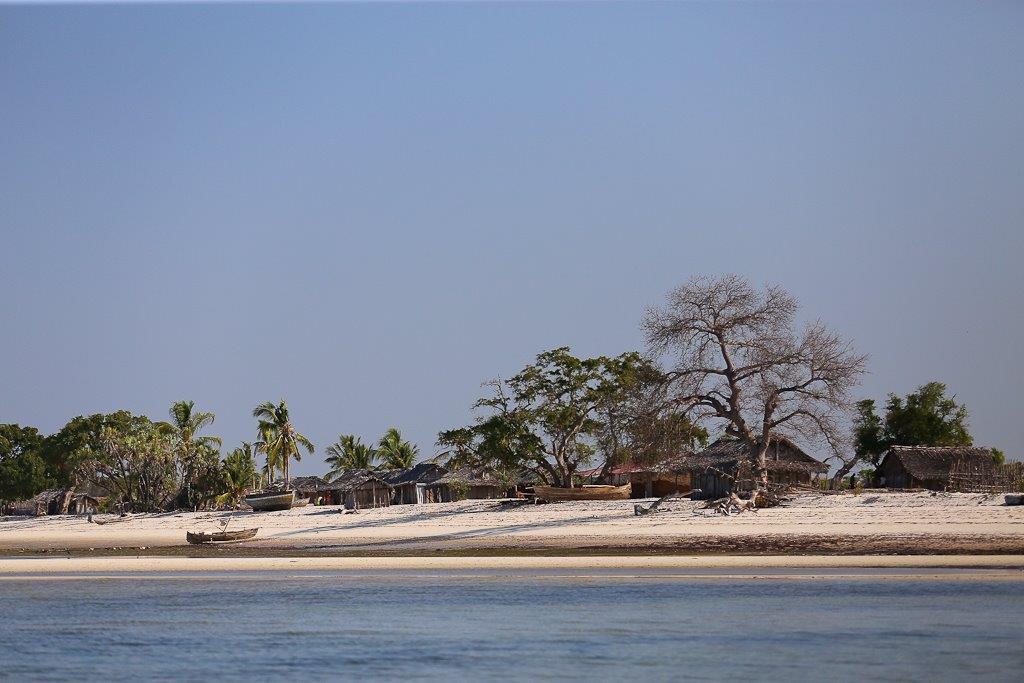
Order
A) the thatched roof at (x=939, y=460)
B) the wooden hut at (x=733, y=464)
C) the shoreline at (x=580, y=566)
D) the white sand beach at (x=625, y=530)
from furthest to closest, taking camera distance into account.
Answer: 1. the thatched roof at (x=939, y=460)
2. the wooden hut at (x=733, y=464)
3. the white sand beach at (x=625, y=530)
4. the shoreline at (x=580, y=566)

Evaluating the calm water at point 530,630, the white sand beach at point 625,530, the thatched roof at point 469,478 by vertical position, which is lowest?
the calm water at point 530,630

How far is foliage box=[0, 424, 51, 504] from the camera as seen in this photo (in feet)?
250

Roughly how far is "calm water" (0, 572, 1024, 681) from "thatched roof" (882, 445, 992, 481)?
25.3 meters

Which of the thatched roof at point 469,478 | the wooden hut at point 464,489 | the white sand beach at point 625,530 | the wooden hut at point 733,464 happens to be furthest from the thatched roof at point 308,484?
the wooden hut at point 733,464

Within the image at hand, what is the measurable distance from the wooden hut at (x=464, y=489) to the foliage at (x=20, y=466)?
99.8ft

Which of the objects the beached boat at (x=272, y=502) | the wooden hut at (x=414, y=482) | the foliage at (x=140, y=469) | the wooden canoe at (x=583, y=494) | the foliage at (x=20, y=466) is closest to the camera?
the wooden canoe at (x=583, y=494)

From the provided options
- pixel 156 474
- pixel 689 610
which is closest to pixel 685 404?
pixel 689 610

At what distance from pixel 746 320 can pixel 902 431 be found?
25.1 metres

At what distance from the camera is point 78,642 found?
1977 cm

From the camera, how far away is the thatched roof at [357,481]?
59.3m

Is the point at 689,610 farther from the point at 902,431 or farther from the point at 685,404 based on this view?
the point at 902,431

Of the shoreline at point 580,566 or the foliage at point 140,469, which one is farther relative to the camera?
the foliage at point 140,469

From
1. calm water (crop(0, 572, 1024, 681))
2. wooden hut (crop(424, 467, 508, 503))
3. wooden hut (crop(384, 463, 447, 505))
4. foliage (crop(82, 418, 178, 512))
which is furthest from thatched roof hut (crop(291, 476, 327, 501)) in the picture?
calm water (crop(0, 572, 1024, 681))

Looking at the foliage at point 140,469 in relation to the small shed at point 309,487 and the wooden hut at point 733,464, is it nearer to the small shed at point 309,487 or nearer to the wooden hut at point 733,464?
the small shed at point 309,487
